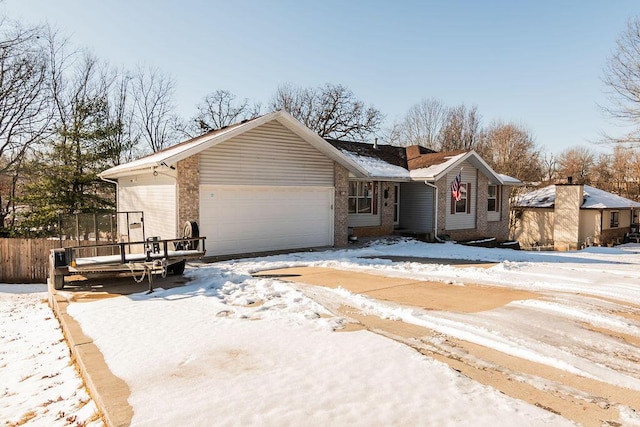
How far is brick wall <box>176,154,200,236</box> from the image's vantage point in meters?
11.3

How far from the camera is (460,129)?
42.4 m

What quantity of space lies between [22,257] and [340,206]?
35.6 ft

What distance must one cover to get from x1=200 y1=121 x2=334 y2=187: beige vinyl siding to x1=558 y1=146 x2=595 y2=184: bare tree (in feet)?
146

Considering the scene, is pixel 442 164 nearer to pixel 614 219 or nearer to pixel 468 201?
pixel 468 201

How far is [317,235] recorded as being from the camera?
571 inches

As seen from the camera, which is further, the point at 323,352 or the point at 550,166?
the point at 550,166

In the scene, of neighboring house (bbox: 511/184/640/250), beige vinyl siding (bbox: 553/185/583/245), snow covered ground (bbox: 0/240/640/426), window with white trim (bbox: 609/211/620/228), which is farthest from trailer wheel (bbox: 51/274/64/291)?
window with white trim (bbox: 609/211/620/228)

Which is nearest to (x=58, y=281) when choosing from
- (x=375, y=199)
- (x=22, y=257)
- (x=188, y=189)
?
(x=188, y=189)

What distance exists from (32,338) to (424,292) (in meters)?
6.46

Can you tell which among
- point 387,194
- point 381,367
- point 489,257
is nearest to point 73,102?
point 387,194

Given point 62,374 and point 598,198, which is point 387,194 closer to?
point 62,374

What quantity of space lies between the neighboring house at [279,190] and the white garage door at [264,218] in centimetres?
3

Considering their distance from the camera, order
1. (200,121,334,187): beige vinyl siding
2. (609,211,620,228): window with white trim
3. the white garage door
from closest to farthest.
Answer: (200,121,334,187): beige vinyl siding, the white garage door, (609,211,620,228): window with white trim

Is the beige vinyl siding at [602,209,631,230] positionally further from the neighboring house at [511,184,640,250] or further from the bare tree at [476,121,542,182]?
the bare tree at [476,121,542,182]
